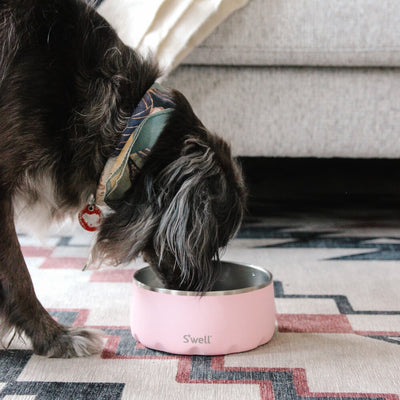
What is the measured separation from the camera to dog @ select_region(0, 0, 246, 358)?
1339 mm

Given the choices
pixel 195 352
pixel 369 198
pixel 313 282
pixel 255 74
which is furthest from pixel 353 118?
pixel 195 352

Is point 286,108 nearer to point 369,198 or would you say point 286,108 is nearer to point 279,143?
point 279,143

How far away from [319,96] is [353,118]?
0.15 meters

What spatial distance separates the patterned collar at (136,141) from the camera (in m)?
1.34

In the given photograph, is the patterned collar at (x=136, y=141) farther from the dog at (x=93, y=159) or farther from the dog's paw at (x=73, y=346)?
the dog's paw at (x=73, y=346)

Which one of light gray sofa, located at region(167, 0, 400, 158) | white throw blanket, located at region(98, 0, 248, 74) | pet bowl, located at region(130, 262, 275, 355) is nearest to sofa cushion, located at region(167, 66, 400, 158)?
light gray sofa, located at region(167, 0, 400, 158)

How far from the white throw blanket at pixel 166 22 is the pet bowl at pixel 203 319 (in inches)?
37.2

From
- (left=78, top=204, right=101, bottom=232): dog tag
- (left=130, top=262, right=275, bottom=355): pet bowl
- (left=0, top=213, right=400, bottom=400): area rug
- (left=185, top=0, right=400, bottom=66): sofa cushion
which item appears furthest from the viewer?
(left=185, top=0, right=400, bottom=66): sofa cushion

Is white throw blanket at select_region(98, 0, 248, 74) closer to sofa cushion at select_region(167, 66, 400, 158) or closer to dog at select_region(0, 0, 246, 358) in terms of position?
sofa cushion at select_region(167, 66, 400, 158)

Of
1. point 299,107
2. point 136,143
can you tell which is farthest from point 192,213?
point 299,107

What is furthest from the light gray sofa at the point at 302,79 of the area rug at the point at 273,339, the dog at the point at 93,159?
the dog at the point at 93,159

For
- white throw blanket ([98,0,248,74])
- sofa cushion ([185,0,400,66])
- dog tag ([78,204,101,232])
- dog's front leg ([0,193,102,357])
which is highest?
sofa cushion ([185,0,400,66])

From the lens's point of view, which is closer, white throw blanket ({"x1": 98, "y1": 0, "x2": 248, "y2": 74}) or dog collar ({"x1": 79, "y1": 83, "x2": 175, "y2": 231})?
dog collar ({"x1": 79, "y1": 83, "x2": 175, "y2": 231})

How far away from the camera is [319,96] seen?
227 centimetres
